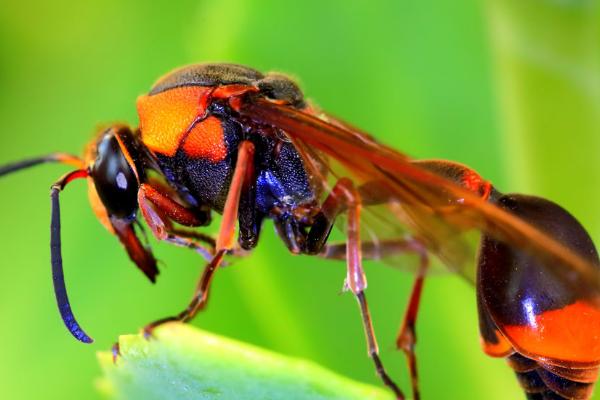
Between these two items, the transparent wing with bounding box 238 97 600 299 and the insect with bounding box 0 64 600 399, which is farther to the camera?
the insect with bounding box 0 64 600 399

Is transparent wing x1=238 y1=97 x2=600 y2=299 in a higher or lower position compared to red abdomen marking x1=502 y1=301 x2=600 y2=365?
higher

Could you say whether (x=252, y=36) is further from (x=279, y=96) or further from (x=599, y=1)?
(x=599, y=1)

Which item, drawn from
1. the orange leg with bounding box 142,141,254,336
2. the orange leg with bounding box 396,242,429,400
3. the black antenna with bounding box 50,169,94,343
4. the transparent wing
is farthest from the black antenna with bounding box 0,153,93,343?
the orange leg with bounding box 396,242,429,400

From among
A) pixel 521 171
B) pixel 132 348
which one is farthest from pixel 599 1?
pixel 132 348

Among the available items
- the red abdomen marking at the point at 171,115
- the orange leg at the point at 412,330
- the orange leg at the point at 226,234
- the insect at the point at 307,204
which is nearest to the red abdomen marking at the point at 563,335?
the insect at the point at 307,204

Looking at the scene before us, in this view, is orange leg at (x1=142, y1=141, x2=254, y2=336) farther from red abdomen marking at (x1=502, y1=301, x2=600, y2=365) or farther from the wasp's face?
red abdomen marking at (x1=502, y1=301, x2=600, y2=365)

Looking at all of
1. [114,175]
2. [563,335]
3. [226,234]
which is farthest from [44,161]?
[563,335]
